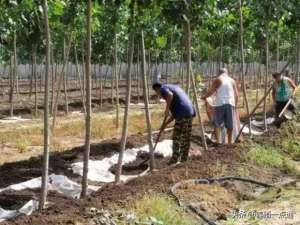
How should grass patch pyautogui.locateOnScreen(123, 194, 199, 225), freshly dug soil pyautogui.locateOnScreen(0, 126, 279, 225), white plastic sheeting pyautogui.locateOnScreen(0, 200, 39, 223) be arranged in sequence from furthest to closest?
white plastic sheeting pyautogui.locateOnScreen(0, 200, 39, 223) < grass patch pyautogui.locateOnScreen(123, 194, 199, 225) < freshly dug soil pyautogui.locateOnScreen(0, 126, 279, 225)

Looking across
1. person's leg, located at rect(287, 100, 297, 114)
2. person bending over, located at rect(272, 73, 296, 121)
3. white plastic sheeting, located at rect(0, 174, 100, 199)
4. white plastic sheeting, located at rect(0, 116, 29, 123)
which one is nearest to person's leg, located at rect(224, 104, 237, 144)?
person bending over, located at rect(272, 73, 296, 121)

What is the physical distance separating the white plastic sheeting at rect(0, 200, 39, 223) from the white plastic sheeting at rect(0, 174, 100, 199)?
3.17 feet

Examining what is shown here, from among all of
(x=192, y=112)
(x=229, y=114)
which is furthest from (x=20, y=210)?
(x=229, y=114)

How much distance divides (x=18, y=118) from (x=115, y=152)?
9.08 meters

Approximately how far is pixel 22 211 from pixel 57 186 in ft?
5.04

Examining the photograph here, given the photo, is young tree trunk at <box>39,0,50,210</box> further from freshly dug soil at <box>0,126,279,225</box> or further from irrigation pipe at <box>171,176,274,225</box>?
irrigation pipe at <box>171,176,274,225</box>

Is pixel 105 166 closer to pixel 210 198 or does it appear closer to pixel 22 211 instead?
pixel 210 198

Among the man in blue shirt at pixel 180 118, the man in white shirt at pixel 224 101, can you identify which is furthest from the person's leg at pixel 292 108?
the man in blue shirt at pixel 180 118

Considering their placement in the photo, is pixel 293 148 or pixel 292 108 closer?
pixel 293 148

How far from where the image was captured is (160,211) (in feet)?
24.0

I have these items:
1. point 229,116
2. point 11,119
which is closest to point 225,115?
point 229,116

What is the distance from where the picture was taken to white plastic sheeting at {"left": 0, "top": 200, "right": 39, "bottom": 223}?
779 cm

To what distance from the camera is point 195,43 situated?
28094 mm

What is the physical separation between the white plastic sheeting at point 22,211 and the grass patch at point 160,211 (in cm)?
135
